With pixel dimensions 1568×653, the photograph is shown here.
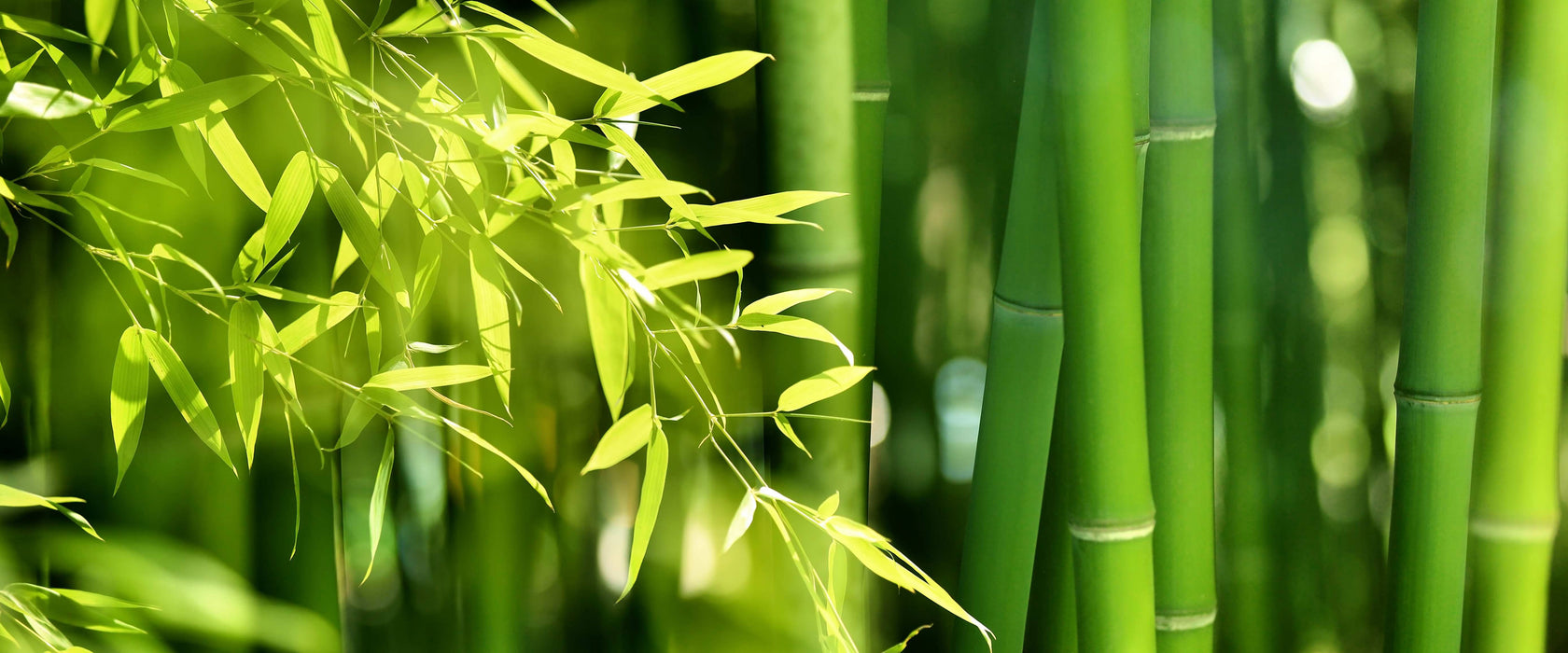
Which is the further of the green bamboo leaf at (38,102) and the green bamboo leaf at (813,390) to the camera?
the green bamboo leaf at (813,390)

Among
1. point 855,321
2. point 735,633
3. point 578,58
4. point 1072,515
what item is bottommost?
point 735,633

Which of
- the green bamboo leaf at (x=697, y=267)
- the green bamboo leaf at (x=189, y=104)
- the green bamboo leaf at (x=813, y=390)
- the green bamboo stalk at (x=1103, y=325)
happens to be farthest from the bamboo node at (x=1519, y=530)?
the green bamboo leaf at (x=189, y=104)

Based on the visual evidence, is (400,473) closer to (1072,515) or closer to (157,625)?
(157,625)

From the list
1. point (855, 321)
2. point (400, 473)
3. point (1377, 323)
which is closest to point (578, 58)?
point (855, 321)

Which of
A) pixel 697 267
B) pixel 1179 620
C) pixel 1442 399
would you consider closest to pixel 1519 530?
pixel 1442 399

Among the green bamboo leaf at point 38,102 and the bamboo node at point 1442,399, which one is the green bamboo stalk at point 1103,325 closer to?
the bamboo node at point 1442,399

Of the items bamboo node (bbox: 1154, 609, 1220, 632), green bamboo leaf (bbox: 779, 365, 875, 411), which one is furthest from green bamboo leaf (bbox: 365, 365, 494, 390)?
bamboo node (bbox: 1154, 609, 1220, 632)
